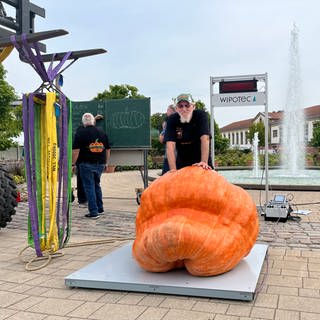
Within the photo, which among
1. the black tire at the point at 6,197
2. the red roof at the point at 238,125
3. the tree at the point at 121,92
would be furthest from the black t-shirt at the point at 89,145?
the red roof at the point at 238,125

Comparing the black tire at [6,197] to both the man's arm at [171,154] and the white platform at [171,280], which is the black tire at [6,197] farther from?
the man's arm at [171,154]

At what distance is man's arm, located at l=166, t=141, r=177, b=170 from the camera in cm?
483

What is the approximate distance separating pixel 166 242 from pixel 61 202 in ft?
7.52

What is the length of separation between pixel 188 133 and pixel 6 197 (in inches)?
121

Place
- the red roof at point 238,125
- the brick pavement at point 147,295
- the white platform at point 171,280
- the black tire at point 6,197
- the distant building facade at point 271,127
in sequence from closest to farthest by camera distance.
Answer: the brick pavement at point 147,295, the white platform at point 171,280, the black tire at point 6,197, the distant building facade at point 271,127, the red roof at point 238,125

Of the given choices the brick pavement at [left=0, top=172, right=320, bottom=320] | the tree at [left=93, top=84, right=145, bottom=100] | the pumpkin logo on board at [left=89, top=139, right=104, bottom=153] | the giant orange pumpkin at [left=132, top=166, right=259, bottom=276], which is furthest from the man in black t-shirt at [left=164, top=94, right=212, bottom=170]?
the tree at [left=93, top=84, right=145, bottom=100]

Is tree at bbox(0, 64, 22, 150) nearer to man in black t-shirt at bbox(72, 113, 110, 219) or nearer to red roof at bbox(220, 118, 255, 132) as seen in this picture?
man in black t-shirt at bbox(72, 113, 110, 219)

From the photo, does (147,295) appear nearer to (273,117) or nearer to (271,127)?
(271,127)

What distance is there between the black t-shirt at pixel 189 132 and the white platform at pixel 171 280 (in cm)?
131

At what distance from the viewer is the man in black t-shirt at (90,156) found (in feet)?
26.5

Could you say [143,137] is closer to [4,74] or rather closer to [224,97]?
[224,97]

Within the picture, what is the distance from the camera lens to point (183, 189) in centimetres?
410

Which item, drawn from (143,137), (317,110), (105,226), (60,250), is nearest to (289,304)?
(60,250)

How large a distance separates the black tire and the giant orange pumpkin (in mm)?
2885
